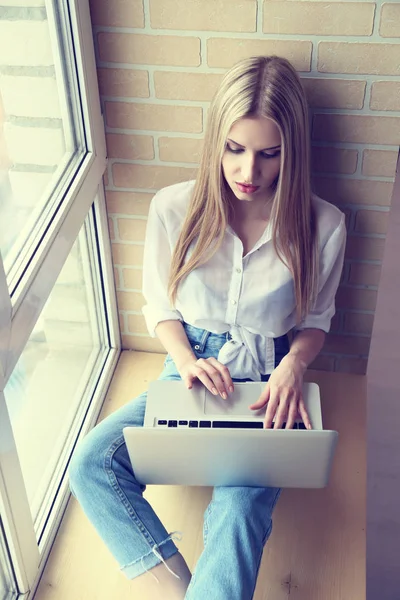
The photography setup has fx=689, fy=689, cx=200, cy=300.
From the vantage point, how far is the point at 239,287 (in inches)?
62.5

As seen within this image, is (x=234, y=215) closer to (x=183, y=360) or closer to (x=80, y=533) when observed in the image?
(x=183, y=360)

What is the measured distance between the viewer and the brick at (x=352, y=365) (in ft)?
6.59

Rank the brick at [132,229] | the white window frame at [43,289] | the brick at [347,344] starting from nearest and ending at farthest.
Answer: the white window frame at [43,289]
the brick at [132,229]
the brick at [347,344]

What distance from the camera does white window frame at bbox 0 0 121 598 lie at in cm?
129

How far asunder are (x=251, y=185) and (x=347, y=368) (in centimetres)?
83

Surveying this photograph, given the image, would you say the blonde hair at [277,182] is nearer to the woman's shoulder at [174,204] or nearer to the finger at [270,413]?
the woman's shoulder at [174,204]

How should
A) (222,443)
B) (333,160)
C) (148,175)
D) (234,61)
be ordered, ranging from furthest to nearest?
(148,175), (333,160), (234,61), (222,443)

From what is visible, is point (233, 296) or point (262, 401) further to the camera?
point (233, 296)

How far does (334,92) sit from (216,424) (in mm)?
783

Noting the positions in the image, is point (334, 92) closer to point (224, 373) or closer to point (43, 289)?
point (224, 373)

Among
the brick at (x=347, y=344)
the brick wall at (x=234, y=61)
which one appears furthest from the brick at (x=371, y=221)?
the brick at (x=347, y=344)

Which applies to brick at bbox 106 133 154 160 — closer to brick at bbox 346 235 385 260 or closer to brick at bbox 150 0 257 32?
brick at bbox 150 0 257 32

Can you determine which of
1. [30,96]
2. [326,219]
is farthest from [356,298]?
[30,96]

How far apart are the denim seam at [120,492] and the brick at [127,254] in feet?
1.93
